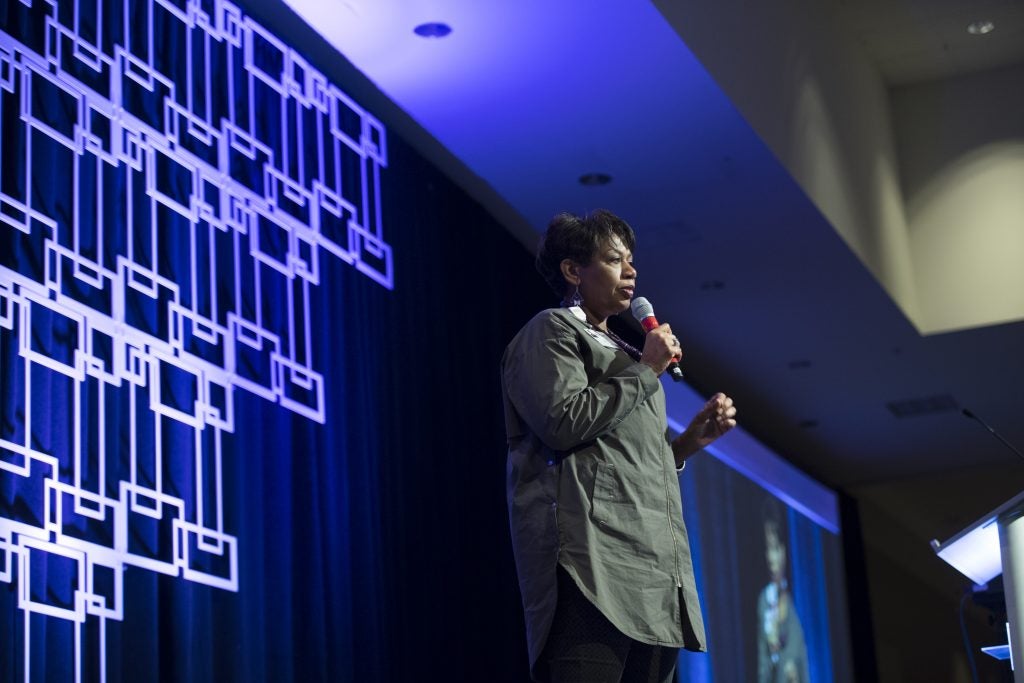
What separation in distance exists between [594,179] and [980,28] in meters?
2.58

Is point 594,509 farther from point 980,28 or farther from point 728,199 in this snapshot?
point 980,28

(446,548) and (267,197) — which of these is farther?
(446,548)

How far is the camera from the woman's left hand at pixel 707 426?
2.36 m

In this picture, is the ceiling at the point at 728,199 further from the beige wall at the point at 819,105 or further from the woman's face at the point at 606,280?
the woman's face at the point at 606,280

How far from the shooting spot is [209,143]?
371 cm

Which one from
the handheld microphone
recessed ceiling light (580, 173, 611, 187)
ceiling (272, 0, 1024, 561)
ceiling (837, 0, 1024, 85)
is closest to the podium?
the handheld microphone

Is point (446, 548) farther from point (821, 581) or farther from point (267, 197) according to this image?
point (821, 581)

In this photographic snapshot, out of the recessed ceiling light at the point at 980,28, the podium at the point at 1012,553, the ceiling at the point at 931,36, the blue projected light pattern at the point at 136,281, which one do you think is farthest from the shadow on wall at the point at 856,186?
the podium at the point at 1012,553

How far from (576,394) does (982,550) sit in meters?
1.26

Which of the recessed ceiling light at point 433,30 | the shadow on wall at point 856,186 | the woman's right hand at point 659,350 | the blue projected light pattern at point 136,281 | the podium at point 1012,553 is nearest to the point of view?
the woman's right hand at point 659,350

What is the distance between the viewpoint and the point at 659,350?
221 cm

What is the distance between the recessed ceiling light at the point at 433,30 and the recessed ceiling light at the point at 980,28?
3464 mm

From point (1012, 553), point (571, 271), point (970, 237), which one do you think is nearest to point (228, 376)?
point (571, 271)

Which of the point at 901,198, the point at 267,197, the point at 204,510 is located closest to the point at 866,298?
the point at 901,198
